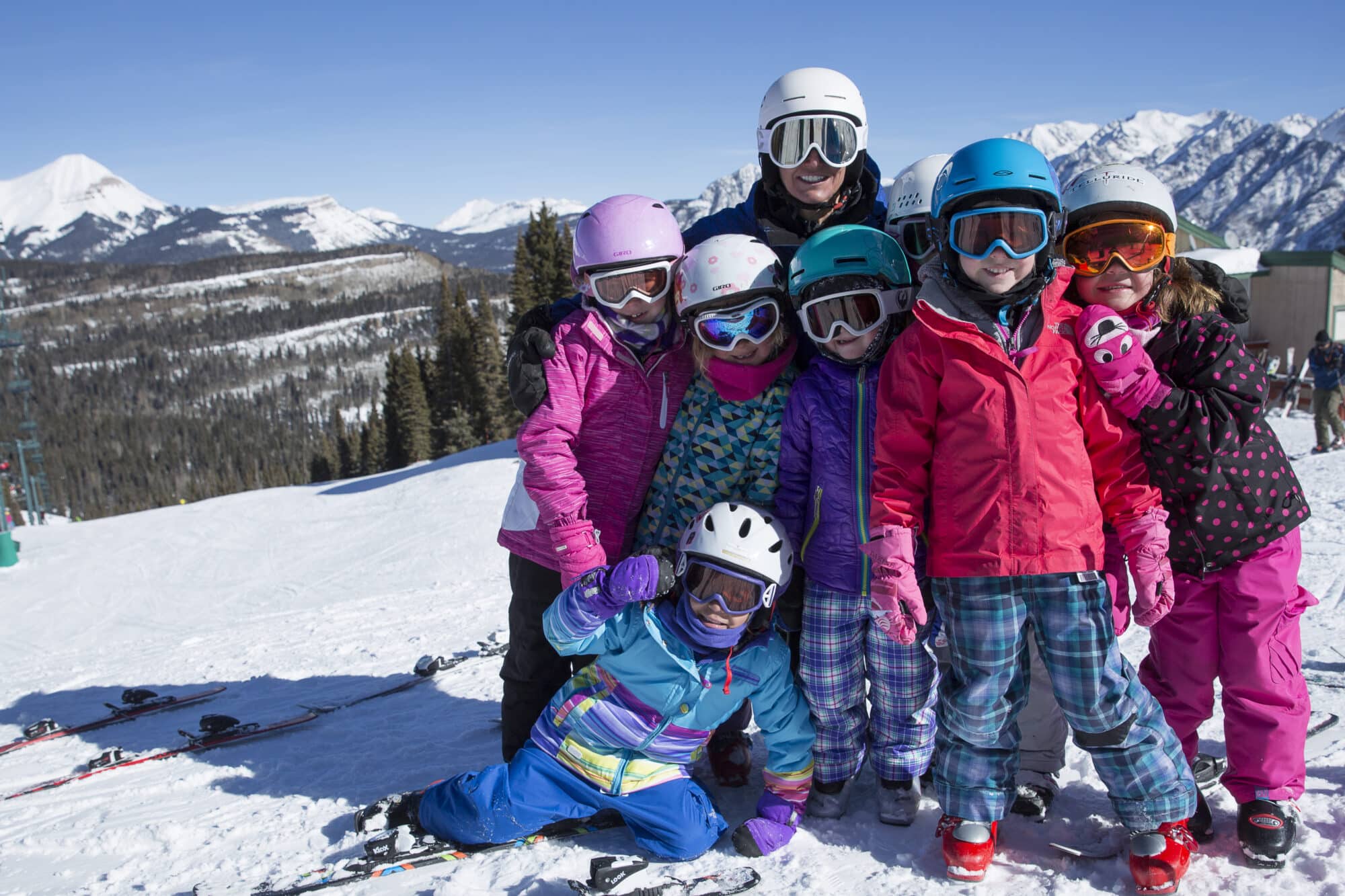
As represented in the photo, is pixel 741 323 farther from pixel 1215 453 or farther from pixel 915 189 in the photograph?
→ pixel 1215 453

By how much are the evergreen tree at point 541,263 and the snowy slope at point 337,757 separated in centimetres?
2159

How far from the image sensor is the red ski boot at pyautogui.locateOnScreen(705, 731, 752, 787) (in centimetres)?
374

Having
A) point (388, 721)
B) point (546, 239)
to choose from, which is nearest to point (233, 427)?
point (546, 239)

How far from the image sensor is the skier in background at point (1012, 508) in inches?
104

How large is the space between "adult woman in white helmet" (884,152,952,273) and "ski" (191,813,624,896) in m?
2.94

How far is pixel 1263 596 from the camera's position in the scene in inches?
112

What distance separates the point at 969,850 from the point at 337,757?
11.6ft

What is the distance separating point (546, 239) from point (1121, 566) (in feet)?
114

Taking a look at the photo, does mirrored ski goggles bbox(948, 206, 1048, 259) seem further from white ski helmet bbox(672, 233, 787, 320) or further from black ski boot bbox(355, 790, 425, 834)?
black ski boot bbox(355, 790, 425, 834)

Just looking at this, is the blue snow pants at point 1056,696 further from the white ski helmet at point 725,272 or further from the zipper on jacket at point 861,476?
the white ski helmet at point 725,272

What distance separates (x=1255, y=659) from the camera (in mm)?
2830

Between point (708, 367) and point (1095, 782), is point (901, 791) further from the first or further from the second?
point (708, 367)

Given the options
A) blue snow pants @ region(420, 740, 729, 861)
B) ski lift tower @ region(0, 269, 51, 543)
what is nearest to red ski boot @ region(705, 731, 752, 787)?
blue snow pants @ region(420, 740, 729, 861)

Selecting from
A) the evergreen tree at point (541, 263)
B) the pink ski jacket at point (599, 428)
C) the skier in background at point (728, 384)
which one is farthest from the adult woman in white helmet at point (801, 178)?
the evergreen tree at point (541, 263)
